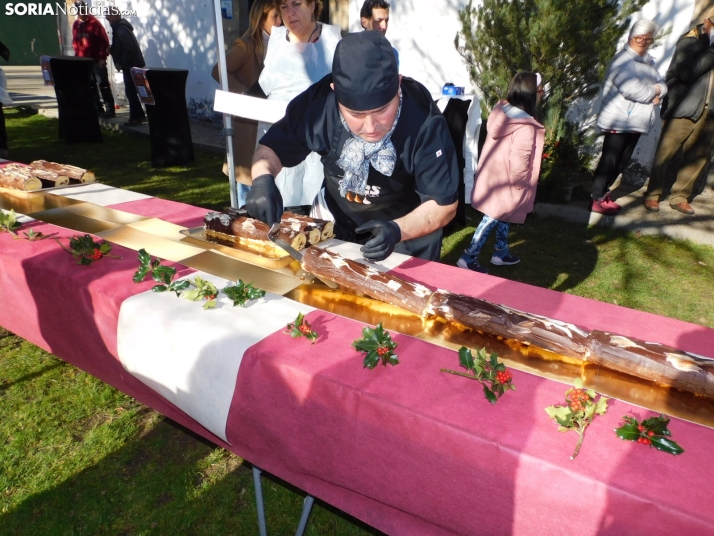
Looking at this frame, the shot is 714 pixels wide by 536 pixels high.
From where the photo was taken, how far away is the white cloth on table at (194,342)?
5.65 ft

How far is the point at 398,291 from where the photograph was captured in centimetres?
194

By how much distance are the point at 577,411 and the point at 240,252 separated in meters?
1.62

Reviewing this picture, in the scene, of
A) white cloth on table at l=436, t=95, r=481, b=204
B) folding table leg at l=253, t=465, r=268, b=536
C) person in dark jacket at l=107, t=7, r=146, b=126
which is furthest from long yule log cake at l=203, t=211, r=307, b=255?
person in dark jacket at l=107, t=7, r=146, b=126

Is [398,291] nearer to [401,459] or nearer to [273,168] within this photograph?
[401,459]

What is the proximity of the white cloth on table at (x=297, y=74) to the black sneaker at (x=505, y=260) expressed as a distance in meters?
2.12

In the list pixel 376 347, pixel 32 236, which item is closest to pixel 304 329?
pixel 376 347

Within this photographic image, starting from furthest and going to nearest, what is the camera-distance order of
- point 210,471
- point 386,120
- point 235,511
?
point 210,471, point 235,511, point 386,120

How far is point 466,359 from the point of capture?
1.55 meters

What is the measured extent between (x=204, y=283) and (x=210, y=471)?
120 centimetres

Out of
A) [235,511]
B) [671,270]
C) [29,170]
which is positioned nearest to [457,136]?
[671,270]

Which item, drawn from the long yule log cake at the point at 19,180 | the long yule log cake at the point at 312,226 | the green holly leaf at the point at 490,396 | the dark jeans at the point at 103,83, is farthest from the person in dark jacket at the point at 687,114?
the dark jeans at the point at 103,83

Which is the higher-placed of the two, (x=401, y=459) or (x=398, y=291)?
(x=398, y=291)

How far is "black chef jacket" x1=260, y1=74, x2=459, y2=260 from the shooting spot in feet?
7.71

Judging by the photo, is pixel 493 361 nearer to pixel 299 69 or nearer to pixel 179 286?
pixel 179 286
